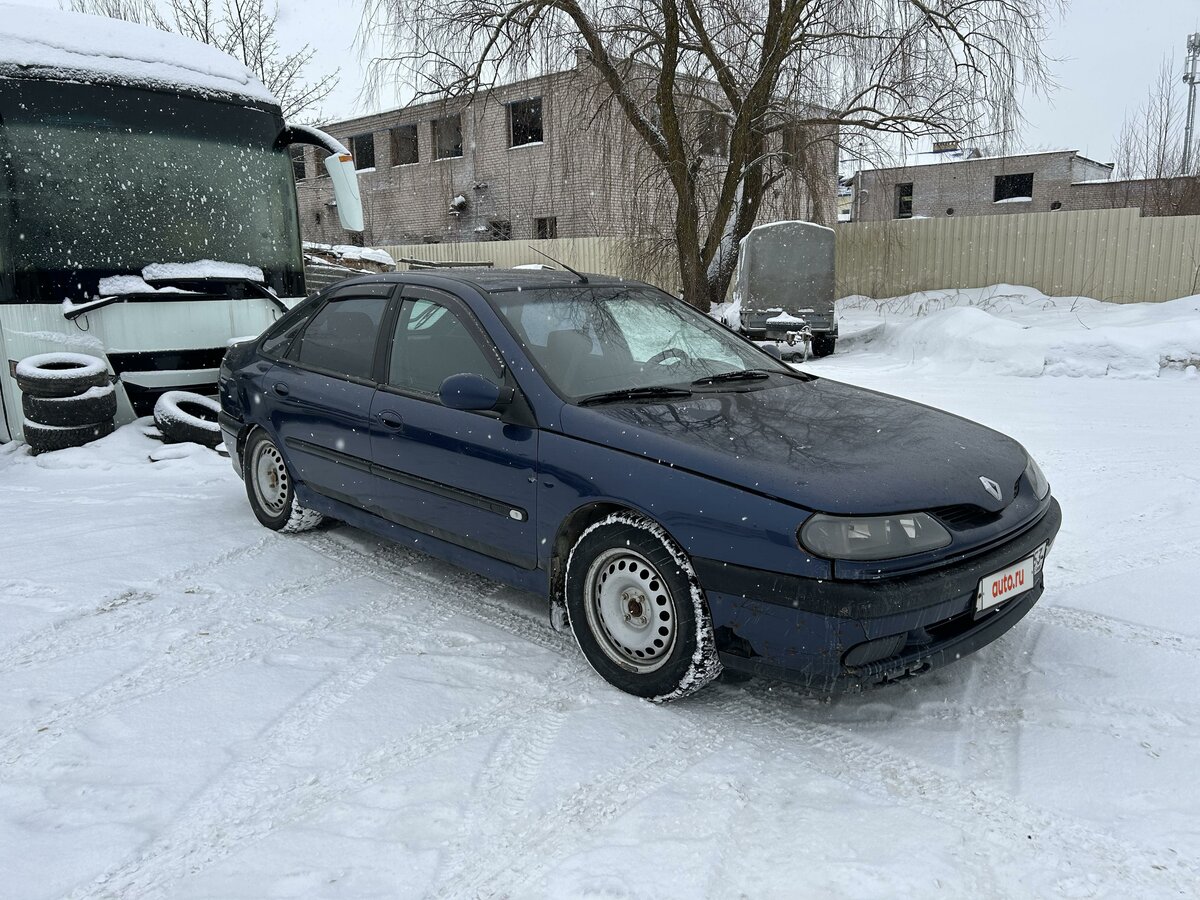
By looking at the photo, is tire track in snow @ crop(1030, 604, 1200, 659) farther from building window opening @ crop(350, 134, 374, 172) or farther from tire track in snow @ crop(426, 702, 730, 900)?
building window opening @ crop(350, 134, 374, 172)

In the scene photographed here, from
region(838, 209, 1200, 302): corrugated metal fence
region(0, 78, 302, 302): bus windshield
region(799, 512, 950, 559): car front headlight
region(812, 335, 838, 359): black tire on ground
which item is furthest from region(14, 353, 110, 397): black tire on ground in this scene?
region(838, 209, 1200, 302): corrugated metal fence

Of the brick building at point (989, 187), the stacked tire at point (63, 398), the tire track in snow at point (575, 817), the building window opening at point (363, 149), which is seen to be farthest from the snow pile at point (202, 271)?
the brick building at point (989, 187)

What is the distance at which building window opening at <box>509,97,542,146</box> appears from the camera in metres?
24.9

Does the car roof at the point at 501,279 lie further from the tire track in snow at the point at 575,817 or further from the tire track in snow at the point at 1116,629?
the tire track in snow at the point at 1116,629

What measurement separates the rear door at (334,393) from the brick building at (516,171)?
10.6m

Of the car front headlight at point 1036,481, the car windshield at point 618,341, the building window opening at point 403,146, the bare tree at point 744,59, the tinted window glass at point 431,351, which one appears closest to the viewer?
the car front headlight at point 1036,481

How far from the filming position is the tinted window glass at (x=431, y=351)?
381 cm

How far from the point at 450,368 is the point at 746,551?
5.59 feet

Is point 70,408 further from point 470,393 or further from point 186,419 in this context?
point 470,393

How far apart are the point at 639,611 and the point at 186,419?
17.1 ft

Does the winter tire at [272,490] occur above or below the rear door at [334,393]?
below

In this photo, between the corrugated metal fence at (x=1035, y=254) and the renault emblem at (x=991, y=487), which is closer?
the renault emblem at (x=991, y=487)

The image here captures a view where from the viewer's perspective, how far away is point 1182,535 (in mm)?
4762

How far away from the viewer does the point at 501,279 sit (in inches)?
166
